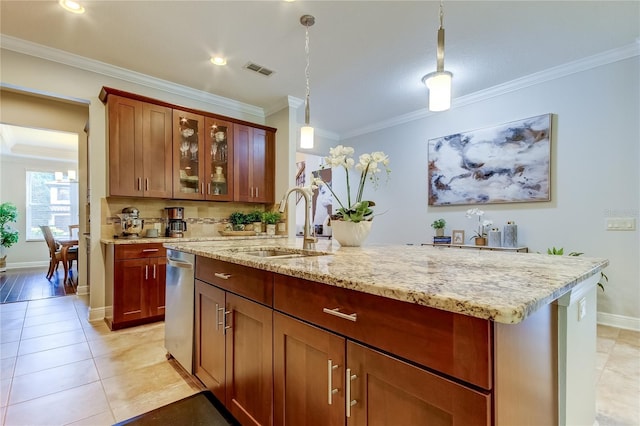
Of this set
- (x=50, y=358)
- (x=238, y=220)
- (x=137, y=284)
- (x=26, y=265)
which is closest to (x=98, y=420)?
(x=50, y=358)

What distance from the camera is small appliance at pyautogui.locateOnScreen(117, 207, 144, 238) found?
329 cm

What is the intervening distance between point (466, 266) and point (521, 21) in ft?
8.25

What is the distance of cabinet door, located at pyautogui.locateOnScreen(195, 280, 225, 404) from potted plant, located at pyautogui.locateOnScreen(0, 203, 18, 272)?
6.85 metres

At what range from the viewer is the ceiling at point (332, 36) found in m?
2.38

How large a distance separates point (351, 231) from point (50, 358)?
2.47 meters

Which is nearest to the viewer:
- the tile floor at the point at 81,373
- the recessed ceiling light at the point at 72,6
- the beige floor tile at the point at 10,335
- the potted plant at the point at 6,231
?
the tile floor at the point at 81,373

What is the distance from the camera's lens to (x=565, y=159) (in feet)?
10.7

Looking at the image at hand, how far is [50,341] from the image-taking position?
8.63 feet

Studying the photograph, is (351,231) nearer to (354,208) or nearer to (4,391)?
(354,208)

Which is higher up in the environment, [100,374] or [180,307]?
→ [180,307]

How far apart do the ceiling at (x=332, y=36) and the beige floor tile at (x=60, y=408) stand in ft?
8.88

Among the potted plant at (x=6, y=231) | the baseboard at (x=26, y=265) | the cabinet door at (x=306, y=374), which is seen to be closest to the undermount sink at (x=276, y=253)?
the cabinet door at (x=306, y=374)

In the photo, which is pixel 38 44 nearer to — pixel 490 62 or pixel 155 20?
pixel 155 20

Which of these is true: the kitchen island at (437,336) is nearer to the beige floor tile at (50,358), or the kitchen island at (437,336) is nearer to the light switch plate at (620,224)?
the beige floor tile at (50,358)
